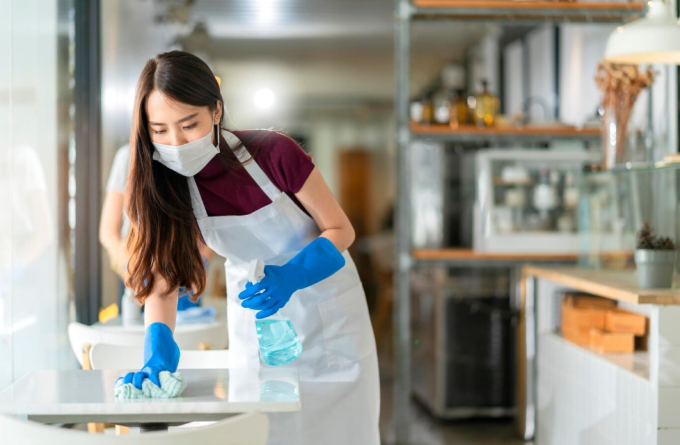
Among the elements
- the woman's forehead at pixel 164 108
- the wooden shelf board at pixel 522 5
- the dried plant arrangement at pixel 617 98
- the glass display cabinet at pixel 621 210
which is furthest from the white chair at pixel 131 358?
the wooden shelf board at pixel 522 5

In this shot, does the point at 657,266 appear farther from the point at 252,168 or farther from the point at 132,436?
the point at 132,436

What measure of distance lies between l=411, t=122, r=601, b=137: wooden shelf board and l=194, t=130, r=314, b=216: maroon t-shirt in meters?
1.69

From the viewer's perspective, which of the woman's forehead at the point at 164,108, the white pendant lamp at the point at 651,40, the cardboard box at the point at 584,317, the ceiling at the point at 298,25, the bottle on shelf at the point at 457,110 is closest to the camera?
the woman's forehead at the point at 164,108

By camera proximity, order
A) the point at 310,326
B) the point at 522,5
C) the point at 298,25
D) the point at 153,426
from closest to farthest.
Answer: the point at 153,426, the point at 310,326, the point at 522,5, the point at 298,25

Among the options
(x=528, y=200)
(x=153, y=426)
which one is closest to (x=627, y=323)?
(x=528, y=200)

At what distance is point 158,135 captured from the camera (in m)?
1.57

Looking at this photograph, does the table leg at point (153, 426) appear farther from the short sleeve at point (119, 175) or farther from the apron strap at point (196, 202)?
the short sleeve at point (119, 175)

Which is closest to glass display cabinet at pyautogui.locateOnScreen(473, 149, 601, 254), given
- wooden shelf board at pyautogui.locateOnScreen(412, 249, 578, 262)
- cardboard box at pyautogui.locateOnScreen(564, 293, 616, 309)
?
wooden shelf board at pyautogui.locateOnScreen(412, 249, 578, 262)

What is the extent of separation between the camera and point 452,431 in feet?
11.9

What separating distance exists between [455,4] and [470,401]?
1.90 m

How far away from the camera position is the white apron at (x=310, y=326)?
1694 mm

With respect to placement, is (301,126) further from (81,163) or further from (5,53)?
(5,53)

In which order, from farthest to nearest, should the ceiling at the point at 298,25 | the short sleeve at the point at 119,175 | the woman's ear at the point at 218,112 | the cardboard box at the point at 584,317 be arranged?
the ceiling at the point at 298,25, the short sleeve at the point at 119,175, the cardboard box at the point at 584,317, the woman's ear at the point at 218,112

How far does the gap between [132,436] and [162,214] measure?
0.66m
